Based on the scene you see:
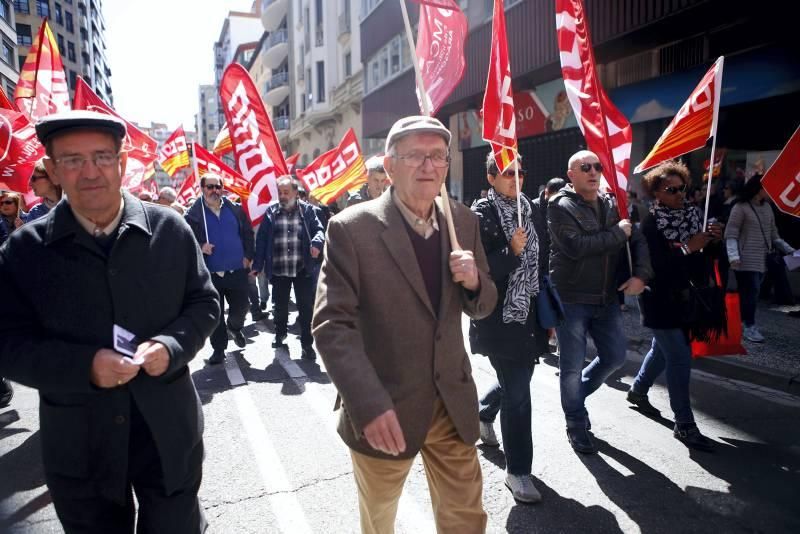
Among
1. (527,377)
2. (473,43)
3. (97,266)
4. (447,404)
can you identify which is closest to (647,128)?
(473,43)

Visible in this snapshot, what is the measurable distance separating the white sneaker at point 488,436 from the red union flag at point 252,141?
14.4ft

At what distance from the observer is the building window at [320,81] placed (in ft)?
101

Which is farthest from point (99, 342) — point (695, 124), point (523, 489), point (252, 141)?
point (252, 141)

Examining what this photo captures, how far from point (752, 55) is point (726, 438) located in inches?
299

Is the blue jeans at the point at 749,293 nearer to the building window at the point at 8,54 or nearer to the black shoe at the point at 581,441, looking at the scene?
the black shoe at the point at 581,441

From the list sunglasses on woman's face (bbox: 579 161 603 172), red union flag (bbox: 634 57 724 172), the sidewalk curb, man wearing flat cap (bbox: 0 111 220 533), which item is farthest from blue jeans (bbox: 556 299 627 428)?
man wearing flat cap (bbox: 0 111 220 533)

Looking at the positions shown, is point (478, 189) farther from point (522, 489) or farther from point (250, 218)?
point (522, 489)

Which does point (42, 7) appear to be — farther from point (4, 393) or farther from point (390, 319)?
point (390, 319)

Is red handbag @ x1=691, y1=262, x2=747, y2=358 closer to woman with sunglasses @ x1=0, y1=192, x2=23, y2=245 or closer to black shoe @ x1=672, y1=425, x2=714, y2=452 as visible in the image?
black shoe @ x1=672, y1=425, x2=714, y2=452

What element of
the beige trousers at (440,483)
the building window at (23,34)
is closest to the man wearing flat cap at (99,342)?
the beige trousers at (440,483)

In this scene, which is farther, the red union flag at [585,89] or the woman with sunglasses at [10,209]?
the woman with sunglasses at [10,209]

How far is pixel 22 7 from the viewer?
195 feet

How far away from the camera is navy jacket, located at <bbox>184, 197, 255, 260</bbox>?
6609 mm

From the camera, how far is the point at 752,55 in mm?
9211
